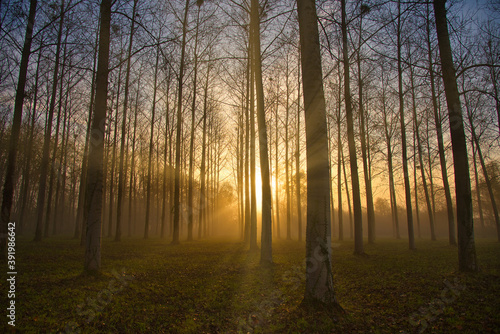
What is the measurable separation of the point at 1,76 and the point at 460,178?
59.6 ft

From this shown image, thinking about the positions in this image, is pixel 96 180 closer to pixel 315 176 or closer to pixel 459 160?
pixel 315 176

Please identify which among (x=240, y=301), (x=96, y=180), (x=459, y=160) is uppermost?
(x=459, y=160)

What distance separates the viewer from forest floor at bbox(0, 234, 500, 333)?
149 inches

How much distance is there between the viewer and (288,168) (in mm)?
23250

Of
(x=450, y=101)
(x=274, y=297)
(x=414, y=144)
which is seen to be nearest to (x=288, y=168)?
(x=414, y=144)

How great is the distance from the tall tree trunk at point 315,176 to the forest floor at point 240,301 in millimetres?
453

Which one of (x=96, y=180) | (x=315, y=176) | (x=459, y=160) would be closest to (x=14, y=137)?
(x=96, y=180)

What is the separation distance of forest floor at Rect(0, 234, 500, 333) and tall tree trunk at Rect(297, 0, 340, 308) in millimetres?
453

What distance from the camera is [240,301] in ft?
17.1

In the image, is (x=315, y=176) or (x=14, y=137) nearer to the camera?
(x=315, y=176)

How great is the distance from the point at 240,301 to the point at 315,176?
9.77 feet

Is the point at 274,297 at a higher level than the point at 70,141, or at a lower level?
lower

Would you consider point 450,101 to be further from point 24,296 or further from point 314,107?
point 24,296

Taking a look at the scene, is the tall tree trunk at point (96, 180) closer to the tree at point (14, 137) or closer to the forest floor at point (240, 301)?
the forest floor at point (240, 301)
